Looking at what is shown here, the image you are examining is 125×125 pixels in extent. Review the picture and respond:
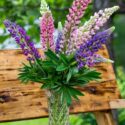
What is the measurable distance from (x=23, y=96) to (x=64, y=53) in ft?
2.39

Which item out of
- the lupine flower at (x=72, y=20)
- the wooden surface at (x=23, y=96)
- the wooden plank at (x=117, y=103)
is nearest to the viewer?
the lupine flower at (x=72, y=20)

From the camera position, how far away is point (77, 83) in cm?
194

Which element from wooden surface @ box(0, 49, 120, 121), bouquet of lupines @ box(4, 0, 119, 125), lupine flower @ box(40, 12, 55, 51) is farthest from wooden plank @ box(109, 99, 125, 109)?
lupine flower @ box(40, 12, 55, 51)

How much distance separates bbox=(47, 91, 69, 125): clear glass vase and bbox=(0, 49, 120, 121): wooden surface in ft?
2.07

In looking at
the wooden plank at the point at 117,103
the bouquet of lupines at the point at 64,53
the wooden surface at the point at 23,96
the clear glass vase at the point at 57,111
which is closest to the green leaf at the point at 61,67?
the bouquet of lupines at the point at 64,53

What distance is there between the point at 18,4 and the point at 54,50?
2896 mm

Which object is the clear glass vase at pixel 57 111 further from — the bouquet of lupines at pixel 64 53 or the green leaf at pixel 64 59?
the green leaf at pixel 64 59

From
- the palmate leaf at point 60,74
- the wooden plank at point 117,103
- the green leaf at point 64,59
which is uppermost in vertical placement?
the green leaf at point 64,59

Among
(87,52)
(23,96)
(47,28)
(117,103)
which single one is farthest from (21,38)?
(117,103)

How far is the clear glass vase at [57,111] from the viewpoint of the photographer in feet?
6.31

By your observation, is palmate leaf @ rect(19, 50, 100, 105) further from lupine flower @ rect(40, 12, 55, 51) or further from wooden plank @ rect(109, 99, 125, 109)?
wooden plank @ rect(109, 99, 125, 109)

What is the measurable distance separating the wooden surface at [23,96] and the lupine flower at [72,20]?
2.34 ft

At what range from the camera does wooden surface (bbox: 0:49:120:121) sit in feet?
8.40

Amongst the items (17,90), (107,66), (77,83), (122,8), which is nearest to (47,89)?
(77,83)
